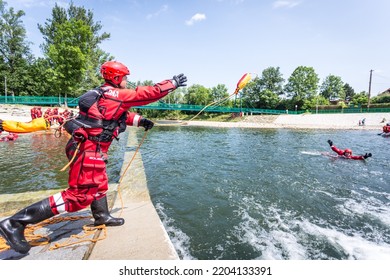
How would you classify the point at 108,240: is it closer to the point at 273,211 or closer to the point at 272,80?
the point at 273,211

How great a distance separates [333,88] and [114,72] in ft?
343

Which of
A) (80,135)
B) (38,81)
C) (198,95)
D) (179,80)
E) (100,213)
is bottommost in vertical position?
(100,213)

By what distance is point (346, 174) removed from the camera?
9.59 metres

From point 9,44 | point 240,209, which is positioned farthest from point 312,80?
point 9,44

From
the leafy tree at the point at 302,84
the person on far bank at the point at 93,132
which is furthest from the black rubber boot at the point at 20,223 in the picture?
the leafy tree at the point at 302,84

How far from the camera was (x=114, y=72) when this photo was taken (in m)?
3.41

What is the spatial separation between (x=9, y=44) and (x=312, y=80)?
283 feet

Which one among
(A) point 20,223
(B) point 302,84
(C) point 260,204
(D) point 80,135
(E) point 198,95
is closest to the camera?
(A) point 20,223

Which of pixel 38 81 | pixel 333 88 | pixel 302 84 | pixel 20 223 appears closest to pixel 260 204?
pixel 20 223

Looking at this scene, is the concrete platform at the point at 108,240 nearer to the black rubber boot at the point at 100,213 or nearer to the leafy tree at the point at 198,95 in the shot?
the black rubber boot at the point at 100,213

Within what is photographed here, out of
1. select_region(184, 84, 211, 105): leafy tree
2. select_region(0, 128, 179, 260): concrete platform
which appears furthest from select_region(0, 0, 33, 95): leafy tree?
select_region(0, 128, 179, 260): concrete platform

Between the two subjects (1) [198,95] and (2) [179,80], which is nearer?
(2) [179,80]

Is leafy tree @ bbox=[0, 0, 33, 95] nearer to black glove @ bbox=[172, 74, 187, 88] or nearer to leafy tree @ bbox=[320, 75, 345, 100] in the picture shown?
black glove @ bbox=[172, 74, 187, 88]
